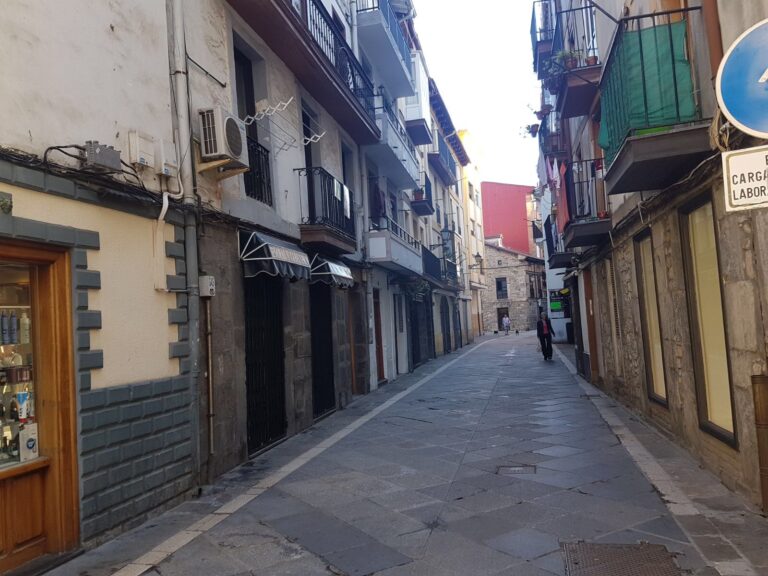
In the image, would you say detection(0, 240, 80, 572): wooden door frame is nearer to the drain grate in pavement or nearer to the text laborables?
the drain grate in pavement

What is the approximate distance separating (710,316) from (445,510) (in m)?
3.29

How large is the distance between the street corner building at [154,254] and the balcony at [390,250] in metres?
2.25

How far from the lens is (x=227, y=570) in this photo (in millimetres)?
4094

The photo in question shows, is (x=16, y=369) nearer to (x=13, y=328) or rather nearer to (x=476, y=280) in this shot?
(x=13, y=328)

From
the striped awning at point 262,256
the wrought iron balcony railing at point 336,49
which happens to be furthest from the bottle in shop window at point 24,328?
the wrought iron balcony railing at point 336,49

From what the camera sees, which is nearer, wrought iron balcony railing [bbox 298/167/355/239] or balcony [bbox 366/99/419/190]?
wrought iron balcony railing [bbox 298/167/355/239]

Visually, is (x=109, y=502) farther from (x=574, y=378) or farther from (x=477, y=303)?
(x=477, y=303)

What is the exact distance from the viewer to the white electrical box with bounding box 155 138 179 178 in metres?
5.71

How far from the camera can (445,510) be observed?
17.0 feet

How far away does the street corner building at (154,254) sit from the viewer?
171 inches

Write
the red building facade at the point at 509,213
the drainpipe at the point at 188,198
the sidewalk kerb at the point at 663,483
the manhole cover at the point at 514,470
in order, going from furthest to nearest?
the red building facade at the point at 509,213, the manhole cover at the point at 514,470, the drainpipe at the point at 188,198, the sidewalk kerb at the point at 663,483

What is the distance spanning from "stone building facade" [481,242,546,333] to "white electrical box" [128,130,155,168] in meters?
43.4

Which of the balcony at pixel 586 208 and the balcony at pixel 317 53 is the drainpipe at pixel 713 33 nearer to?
the balcony at pixel 586 208

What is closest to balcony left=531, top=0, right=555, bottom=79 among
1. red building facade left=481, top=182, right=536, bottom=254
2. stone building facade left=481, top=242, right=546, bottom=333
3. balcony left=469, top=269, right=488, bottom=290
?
balcony left=469, top=269, right=488, bottom=290
